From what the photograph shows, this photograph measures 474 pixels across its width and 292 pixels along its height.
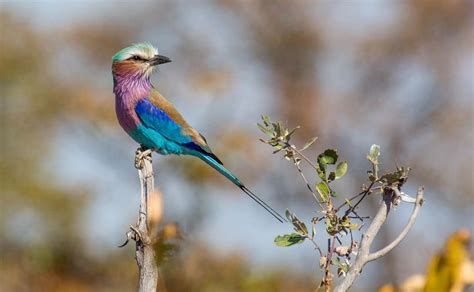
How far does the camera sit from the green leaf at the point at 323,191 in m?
1.91

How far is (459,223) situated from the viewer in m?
12.7

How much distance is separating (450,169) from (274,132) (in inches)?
532

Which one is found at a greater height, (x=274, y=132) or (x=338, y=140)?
(x=338, y=140)

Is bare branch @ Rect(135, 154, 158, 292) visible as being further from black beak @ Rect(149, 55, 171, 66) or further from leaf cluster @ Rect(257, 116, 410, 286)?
black beak @ Rect(149, 55, 171, 66)

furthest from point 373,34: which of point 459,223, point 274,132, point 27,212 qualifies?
point 274,132

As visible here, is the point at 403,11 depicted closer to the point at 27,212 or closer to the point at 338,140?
the point at 338,140

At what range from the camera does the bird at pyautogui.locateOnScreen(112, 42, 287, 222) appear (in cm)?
427

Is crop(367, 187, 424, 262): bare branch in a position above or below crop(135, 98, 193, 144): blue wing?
below

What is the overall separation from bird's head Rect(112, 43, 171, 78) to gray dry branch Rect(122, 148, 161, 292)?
1.55 meters

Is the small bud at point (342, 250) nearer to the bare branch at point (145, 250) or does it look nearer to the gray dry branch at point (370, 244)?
the gray dry branch at point (370, 244)

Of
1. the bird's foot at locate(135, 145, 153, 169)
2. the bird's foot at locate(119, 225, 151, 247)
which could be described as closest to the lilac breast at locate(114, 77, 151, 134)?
the bird's foot at locate(135, 145, 153, 169)

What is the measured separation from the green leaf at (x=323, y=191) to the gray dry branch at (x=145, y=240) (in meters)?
0.31

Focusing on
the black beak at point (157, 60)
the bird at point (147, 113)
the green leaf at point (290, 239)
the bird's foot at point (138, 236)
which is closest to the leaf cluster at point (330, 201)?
the green leaf at point (290, 239)

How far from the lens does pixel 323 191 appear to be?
75.6 inches
